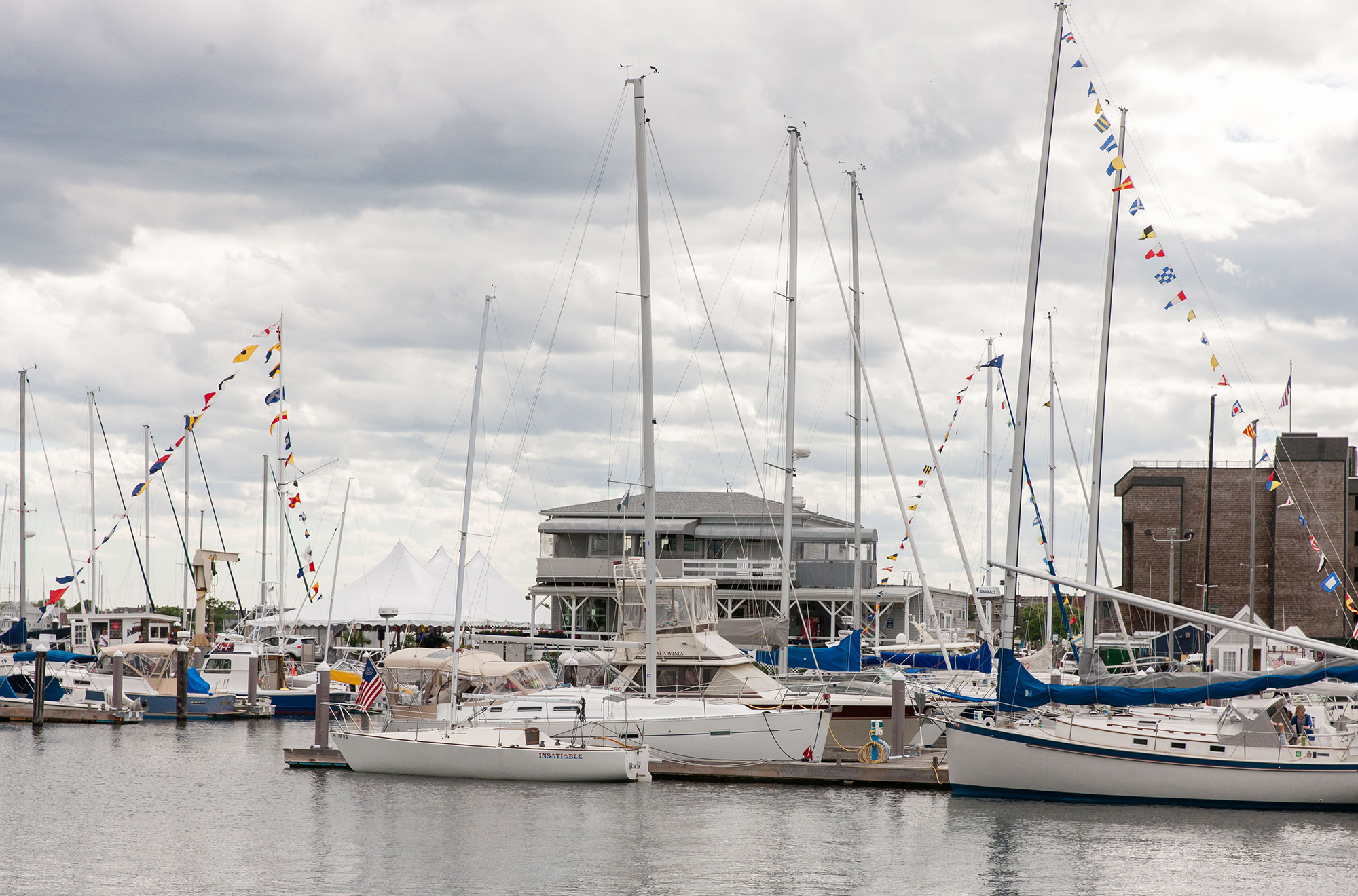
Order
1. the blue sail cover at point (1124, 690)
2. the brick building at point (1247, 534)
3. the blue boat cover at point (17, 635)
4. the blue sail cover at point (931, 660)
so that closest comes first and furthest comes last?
the blue sail cover at point (1124, 690) < the blue sail cover at point (931, 660) < the blue boat cover at point (17, 635) < the brick building at point (1247, 534)

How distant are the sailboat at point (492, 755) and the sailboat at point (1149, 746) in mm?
6699

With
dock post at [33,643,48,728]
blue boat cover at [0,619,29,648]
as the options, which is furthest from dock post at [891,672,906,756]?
blue boat cover at [0,619,29,648]

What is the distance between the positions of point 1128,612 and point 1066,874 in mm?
65882

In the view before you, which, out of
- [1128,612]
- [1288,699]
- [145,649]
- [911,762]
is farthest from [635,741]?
[1128,612]

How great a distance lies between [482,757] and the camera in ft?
87.1

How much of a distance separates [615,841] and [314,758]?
37.2 ft

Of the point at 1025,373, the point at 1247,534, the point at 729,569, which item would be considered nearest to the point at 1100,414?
the point at 1025,373

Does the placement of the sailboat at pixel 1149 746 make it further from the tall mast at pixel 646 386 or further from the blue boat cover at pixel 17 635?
the blue boat cover at pixel 17 635

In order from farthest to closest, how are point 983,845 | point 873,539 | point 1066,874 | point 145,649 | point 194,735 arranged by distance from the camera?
point 873,539 → point 145,649 → point 194,735 → point 983,845 → point 1066,874

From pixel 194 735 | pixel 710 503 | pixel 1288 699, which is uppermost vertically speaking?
pixel 710 503

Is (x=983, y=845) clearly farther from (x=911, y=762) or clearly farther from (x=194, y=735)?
(x=194, y=735)

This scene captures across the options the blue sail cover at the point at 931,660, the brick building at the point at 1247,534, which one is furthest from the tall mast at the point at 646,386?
the brick building at the point at 1247,534

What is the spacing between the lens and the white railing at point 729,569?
64.1 meters

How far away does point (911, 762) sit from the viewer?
1045 inches
